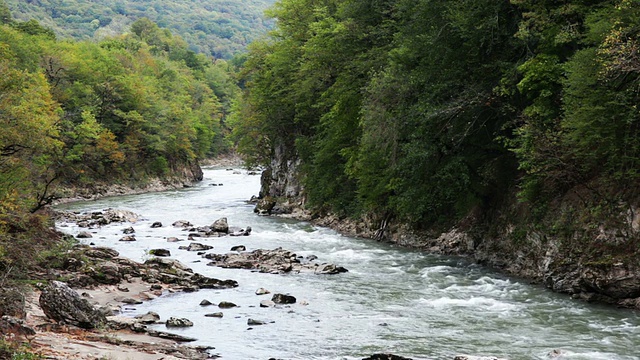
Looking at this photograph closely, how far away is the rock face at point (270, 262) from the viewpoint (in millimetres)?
22406

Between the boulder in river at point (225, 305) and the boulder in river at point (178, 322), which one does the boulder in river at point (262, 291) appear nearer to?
the boulder in river at point (225, 305)

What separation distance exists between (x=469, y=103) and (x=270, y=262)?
382 inches

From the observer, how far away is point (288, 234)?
3170 centimetres

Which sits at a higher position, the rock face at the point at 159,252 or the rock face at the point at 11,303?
the rock face at the point at 11,303

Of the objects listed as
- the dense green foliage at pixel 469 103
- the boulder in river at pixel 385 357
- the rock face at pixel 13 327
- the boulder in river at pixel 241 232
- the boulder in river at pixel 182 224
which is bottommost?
the boulder in river at pixel 182 224

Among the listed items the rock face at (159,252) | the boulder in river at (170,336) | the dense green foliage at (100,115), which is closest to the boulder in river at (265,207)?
the dense green foliage at (100,115)

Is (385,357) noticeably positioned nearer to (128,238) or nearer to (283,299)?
(283,299)

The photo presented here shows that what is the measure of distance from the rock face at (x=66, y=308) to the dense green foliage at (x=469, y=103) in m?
13.1

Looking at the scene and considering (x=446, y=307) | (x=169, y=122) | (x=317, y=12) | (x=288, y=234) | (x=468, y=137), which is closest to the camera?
(x=446, y=307)

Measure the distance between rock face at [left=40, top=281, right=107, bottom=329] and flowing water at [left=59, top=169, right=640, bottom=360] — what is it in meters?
1.96

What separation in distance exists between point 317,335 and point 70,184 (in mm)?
43488

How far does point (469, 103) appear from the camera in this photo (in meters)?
21.9

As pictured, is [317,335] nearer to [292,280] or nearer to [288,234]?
[292,280]

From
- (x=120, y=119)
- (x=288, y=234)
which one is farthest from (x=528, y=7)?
(x=120, y=119)
